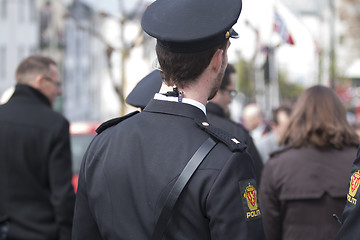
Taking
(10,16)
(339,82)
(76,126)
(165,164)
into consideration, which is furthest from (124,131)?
(339,82)

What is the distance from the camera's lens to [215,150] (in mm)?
1991

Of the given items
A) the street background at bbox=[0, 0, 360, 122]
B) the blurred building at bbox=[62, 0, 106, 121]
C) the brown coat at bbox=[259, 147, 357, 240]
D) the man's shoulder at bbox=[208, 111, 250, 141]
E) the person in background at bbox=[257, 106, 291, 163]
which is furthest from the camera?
the blurred building at bbox=[62, 0, 106, 121]

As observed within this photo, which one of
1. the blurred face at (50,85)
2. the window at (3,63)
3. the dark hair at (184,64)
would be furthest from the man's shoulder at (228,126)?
the window at (3,63)

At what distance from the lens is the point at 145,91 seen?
2.99 meters

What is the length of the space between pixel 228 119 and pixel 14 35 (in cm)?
2804

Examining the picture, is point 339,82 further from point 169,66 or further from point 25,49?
point 169,66

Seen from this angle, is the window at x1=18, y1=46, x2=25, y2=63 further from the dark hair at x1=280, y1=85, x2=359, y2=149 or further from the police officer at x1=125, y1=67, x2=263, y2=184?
the dark hair at x1=280, y1=85, x2=359, y2=149

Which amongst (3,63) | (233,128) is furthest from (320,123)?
(3,63)

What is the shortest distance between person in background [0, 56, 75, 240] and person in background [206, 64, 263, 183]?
3.45 feet

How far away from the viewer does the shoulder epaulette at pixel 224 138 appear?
1.98 metres

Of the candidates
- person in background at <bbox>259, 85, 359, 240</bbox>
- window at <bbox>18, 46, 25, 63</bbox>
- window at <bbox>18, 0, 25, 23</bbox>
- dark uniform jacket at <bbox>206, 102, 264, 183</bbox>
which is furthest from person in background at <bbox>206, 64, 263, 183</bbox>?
window at <bbox>18, 0, 25, 23</bbox>

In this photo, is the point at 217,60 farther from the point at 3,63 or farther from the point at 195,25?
the point at 3,63

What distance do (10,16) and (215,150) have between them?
97.1ft

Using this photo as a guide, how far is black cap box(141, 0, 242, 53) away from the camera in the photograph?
6.68 feet
